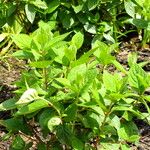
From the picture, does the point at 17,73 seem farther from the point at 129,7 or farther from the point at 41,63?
the point at 41,63

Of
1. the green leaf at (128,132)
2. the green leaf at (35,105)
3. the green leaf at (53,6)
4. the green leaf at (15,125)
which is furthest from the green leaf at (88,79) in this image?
the green leaf at (53,6)

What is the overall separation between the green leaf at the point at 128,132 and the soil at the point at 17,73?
0.61 metres

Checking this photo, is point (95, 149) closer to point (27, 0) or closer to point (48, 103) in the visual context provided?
point (48, 103)

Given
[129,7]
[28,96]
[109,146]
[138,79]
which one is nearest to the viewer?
[28,96]

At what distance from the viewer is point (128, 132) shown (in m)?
1.77

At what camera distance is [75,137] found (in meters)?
1.77

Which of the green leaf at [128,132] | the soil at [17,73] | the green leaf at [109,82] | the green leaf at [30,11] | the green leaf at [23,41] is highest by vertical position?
the green leaf at [23,41]

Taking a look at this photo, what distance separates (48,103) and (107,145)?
313 millimetres

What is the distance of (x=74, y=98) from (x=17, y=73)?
1508 mm

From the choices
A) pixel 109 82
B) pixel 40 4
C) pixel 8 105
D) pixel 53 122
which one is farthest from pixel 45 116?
pixel 40 4

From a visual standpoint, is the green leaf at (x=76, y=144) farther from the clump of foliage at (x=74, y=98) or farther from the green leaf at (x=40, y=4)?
the green leaf at (x=40, y=4)

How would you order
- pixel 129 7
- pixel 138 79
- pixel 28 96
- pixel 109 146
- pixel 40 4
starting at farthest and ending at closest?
1. pixel 129 7
2. pixel 40 4
3. pixel 109 146
4. pixel 138 79
5. pixel 28 96

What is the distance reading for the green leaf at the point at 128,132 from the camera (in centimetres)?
174

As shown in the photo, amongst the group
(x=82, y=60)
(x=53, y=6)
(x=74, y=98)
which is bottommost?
(x=53, y=6)
